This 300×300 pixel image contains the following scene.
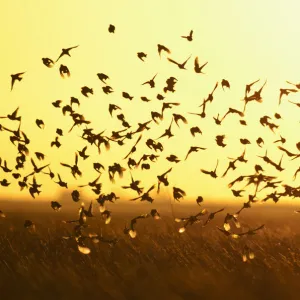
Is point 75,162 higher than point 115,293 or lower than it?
higher

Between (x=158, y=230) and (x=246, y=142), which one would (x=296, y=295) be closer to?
(x=246, y=142)

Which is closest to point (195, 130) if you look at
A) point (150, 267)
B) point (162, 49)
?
point (162, 49)

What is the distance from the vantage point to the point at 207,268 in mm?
19062

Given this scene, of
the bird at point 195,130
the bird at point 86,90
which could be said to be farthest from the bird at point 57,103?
the bird at point 195,130

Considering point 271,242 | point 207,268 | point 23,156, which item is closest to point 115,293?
point 207,268

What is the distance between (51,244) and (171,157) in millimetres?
5233

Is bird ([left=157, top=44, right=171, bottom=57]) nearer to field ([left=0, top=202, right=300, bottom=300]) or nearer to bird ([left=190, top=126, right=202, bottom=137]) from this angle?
bird ([left=190, top=126, right=202, bottom=137])

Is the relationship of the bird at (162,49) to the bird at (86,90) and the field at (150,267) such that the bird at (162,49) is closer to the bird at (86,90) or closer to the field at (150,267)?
the bird at (86,90)

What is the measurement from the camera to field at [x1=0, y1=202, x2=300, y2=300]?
17297 mm

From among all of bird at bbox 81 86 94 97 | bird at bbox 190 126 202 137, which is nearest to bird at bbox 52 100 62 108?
bird at bbox 81 86 94 97

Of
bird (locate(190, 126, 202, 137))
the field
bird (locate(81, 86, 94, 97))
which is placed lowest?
the field

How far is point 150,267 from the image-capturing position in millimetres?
19125

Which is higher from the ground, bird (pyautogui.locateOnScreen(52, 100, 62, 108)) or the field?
bird (pyautogui.locateOnScreen(52, 100, 62, 108))

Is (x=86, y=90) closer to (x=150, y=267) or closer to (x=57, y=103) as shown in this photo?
(x=57, y=103)
